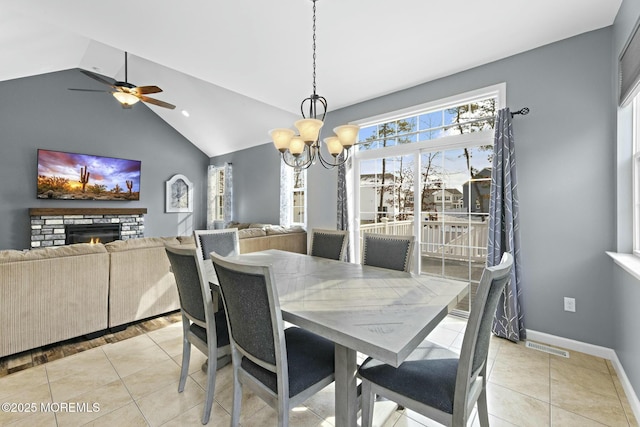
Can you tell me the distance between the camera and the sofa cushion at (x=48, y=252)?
2158 mm

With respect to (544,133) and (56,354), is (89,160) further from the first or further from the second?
(544,133)

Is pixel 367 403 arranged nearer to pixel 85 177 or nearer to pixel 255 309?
pixel 255 309

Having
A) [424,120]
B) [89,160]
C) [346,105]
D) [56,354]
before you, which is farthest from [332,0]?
[89,160]

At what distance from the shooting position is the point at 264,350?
1.23 m

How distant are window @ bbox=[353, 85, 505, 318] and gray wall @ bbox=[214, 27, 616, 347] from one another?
322 mm

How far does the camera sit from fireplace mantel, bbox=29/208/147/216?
504 cm

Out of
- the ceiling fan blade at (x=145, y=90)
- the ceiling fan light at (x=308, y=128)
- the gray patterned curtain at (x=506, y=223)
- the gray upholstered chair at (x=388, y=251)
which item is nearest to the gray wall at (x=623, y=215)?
the gray patterned curtain at (x=506, y=223)

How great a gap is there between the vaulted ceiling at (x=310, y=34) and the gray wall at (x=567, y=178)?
0.24 m

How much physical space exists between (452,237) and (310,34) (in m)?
2.57

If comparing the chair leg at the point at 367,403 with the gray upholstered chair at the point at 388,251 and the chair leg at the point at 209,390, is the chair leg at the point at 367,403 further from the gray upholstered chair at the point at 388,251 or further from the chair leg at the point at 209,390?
the gray upholstered chair at the point at 388,251

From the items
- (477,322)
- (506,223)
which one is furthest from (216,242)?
(506,223)

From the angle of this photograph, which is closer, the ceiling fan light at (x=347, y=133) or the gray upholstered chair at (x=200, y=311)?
the gray upholstered chair at (x=200, y=311)

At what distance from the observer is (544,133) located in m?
2.51

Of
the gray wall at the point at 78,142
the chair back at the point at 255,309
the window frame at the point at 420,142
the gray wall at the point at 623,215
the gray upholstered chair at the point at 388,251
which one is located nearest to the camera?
the chair back at the point at 255,309
